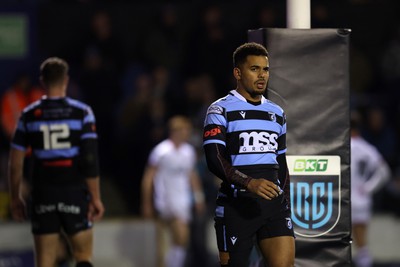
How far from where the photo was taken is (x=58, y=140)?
10219 millimetres

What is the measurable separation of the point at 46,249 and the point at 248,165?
2627 millimetres

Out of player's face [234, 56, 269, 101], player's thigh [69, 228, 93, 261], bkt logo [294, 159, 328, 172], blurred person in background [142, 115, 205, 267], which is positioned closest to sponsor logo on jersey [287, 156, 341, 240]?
bkt logo [294, 159, 328, 172]

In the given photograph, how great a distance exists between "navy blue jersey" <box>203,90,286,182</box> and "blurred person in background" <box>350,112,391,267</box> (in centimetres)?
848

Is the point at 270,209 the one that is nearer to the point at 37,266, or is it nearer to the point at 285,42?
the point at 285,42

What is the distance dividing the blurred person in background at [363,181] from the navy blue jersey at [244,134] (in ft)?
27.8

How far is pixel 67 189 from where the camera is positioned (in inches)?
404

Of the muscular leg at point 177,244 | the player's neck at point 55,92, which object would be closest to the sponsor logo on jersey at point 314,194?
the player's neck at point 55,92

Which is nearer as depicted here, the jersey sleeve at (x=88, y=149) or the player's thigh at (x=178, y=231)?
the jersey sleeve at (x=88, y=149)

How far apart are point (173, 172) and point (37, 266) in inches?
304

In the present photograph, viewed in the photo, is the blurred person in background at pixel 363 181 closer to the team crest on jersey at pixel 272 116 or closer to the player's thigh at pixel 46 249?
the player's thigh at pixel 46 249

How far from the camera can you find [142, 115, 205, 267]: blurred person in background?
57.2ft

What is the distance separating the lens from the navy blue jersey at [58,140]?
1023cm

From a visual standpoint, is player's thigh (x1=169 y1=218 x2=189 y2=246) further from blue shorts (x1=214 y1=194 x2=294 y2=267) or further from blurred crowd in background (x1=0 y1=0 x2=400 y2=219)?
blue shorts (x1=214 y1=194 x2=294 y2=267)

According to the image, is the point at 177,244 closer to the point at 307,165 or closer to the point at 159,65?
the point at 159,65
